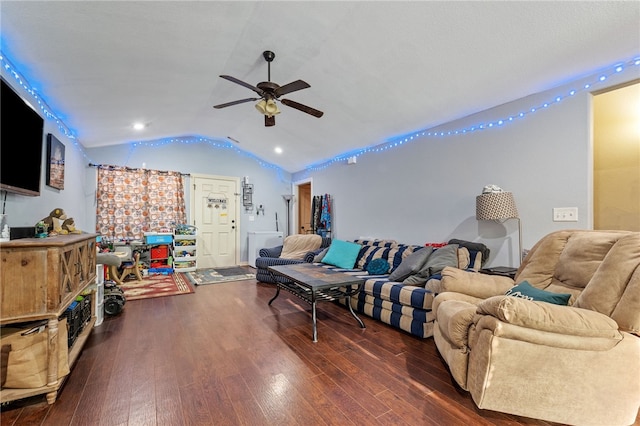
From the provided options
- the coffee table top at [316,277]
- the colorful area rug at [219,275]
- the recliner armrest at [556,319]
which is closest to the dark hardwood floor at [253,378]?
the coffee table top at [316,277]

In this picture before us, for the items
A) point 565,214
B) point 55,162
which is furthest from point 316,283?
point 55,162

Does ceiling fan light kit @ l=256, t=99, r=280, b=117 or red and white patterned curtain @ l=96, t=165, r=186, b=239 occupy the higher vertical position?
ceiling fan light kit @ l=256, t=99, r=280, b=117

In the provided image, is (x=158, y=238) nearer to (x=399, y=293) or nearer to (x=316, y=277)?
(x=316, y=277)

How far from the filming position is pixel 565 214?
2520mm

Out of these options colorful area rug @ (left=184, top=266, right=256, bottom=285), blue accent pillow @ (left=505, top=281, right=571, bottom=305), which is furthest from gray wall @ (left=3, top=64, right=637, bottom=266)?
colorful area rug @ (left=184, top=266, right=256, bottom=285)

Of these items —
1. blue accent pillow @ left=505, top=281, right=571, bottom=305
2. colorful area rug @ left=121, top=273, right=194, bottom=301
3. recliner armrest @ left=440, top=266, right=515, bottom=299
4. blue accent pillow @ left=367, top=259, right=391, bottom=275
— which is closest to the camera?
blue accent pillow @ left=505, top=281, right=571, bottom=305

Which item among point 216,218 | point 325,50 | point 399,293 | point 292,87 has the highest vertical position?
point 325,50

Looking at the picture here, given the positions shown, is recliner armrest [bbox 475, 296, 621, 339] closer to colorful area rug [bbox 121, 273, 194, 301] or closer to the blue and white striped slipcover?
the blue and white striped slipcover

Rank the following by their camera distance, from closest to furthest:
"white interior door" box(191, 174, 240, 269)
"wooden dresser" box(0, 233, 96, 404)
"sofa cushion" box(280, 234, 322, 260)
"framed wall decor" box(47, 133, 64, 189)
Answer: "wooden dresser" box(0, 233, 96, 404) → "framed wall decor" box(47, 133, 64, 189) → "sofa cushion" box(280, 234, 322, 260) → "white interior door" box(191, 174, 240, 269)

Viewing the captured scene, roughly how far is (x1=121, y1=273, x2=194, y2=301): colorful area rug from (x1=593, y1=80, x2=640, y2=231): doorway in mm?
5304

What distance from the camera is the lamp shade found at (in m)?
2.61

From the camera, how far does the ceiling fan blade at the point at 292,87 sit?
2.38m

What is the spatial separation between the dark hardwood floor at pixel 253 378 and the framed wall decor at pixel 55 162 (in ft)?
5.55

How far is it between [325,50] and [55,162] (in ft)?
10.8
